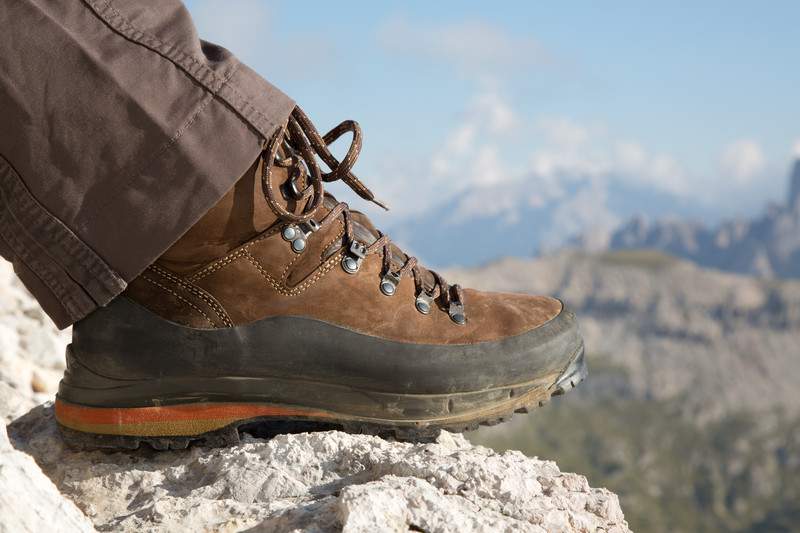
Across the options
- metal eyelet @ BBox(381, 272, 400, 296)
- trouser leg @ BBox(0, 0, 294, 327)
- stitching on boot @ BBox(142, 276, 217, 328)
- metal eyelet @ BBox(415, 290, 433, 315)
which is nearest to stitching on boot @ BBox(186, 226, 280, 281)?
stitching on boot @ BBox(142, 276, 217, 328)

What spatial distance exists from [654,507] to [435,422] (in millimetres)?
161106

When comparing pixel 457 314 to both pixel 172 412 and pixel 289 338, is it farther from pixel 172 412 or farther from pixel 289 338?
pixel 172 412

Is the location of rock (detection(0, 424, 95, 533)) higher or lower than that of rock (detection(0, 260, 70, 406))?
higher

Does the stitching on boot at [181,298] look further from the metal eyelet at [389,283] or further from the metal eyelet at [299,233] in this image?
the metal eyelet at [389,283]

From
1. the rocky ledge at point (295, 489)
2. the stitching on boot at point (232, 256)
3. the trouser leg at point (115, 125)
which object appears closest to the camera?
the rocky ledge at point (295, 489)

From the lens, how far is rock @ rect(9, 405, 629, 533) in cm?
259

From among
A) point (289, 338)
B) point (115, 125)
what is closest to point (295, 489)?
point (289, 338)

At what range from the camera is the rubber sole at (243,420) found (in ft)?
10.8

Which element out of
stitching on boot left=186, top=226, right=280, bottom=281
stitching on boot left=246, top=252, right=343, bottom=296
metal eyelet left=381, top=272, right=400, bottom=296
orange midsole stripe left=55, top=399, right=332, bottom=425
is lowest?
orange midsole stripe left=55, top=399, right=332, bottom=425

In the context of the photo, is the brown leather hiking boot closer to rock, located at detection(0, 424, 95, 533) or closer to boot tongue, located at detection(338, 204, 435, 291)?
boot tongue, located at detection(338, 204, 435, 291)

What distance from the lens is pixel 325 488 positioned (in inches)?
121

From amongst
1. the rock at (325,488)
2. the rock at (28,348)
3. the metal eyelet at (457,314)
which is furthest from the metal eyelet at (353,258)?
the rock at (28,348)

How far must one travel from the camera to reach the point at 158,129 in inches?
109

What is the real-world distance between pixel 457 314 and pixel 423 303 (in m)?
0.16
